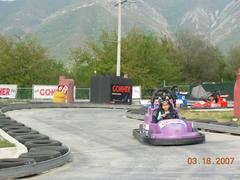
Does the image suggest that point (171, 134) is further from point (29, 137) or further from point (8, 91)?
point (8, 91)

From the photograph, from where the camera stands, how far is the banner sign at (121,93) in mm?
38275

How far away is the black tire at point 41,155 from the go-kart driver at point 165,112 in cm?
409

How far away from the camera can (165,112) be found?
14562 millimetres

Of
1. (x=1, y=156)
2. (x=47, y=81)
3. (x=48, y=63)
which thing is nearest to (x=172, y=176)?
(x=1, y=156)

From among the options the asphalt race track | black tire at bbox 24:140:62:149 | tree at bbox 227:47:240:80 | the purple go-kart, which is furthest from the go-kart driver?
tree at bbox 227:47:240:80

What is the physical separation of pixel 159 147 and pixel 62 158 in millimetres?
3327

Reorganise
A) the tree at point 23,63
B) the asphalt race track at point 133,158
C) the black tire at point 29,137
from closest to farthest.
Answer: the asphalt race track at point 133,158
the black tire at point 29,137
the tree at point 23,63

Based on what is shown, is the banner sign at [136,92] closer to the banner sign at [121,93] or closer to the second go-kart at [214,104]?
the banner sign at [121,93]

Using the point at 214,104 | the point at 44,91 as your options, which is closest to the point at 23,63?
the point at 44,91

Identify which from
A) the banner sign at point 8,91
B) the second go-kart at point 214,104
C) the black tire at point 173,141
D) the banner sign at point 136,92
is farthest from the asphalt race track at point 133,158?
the banner sign at point 136,92

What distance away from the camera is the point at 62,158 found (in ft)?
36.0

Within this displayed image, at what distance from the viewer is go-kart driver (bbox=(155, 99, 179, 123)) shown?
1448cm

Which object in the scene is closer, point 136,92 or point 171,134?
point 171,134

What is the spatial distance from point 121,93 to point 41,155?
2790 centimetres
